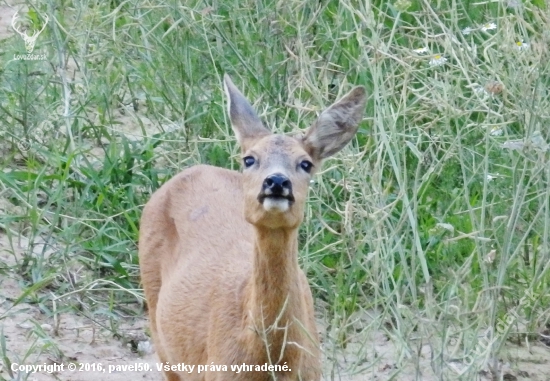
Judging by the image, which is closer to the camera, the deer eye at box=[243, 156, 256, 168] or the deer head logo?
the deer eye at box=[243, 156, 256, 168]

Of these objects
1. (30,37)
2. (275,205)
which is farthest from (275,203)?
(30,37)

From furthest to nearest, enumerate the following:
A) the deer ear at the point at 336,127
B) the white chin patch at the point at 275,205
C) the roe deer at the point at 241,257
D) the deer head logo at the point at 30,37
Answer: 1. the deer head logo at the point at 30,37
2. the deer ear at the point at 336,127
3. the roe deer at the point at 241,257
4. the white chin patch at the point at 275,205

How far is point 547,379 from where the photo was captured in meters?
6.49

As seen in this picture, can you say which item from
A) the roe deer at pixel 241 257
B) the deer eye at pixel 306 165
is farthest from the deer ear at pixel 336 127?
the deer eye at pixel 306 165

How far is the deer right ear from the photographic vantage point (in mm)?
5867

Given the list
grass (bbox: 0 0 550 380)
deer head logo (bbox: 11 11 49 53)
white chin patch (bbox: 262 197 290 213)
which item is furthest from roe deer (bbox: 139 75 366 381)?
deer head logo (bbox: 11 11 49 53)

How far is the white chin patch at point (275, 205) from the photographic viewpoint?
5105 millimetres

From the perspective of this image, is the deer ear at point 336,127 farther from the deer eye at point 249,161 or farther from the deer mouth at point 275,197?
the deer mouth at point 275,197

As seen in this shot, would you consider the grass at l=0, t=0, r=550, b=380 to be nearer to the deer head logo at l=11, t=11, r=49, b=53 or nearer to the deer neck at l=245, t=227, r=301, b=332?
the deer head logo at l=11, t=11, r=49, b=53

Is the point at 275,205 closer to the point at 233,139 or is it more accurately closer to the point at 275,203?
the point at 275,203

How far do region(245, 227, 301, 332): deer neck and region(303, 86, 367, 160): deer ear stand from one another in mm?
569

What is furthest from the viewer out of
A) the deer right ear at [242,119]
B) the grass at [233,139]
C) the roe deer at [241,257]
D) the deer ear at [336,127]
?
the grass at [233,139]

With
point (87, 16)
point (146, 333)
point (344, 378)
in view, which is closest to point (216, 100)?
point (87, 16)

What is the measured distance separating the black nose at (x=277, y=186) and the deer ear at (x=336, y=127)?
0.52m
